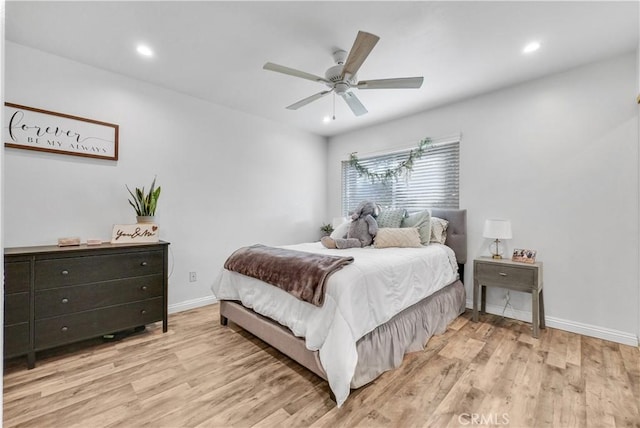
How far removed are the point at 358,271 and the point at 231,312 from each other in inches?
58.8

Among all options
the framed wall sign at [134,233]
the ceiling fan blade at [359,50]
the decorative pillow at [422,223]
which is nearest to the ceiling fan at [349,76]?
the ceiling fan blade at [359,50]

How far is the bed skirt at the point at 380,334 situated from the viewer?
6.44 ft

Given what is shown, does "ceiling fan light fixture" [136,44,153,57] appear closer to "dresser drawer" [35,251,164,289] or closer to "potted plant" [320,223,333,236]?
"dresser drawer" [35,251,164,289]

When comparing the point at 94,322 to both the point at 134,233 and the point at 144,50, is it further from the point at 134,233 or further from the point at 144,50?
the point at 144,50

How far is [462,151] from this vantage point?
3.49 metres

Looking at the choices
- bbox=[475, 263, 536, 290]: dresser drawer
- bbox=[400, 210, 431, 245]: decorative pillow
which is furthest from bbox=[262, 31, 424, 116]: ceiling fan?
bbox=[475, 263, 536, 290]: dresser drawer

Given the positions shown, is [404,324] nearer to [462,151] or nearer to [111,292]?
[462,151]

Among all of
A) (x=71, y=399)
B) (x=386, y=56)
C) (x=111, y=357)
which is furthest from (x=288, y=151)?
(x=71, y=399)

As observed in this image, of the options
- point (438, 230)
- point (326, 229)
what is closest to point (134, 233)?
point (326, 229)

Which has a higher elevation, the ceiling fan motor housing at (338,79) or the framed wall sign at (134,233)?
the ceiling fan motor housing at (338,79)

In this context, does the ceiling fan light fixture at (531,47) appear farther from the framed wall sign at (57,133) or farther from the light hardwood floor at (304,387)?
the framed wall sign at (57,133)

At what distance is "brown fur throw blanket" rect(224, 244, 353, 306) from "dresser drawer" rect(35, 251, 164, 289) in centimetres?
74

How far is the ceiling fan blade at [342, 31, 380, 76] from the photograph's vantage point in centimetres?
175

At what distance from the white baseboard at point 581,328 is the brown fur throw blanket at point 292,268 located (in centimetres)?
219
